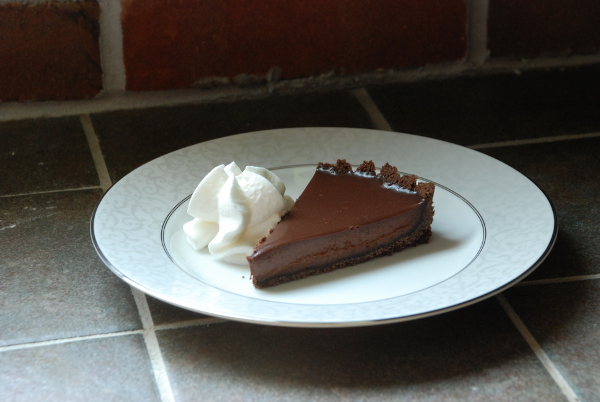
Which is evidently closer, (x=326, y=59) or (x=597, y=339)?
(x=597, y=339)

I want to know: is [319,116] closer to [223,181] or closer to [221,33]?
[221,33]

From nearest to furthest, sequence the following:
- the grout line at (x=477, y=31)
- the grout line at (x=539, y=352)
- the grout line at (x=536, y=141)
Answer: the grout line at (x=539, y=352), the grout line at (x=536, y=141), the grout line at (x=477, y=31)

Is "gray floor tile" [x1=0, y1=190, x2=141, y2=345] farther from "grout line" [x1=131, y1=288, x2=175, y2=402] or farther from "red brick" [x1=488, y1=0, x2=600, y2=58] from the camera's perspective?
"red brick" [x1=488, y1=0, x2=600, y2=58]

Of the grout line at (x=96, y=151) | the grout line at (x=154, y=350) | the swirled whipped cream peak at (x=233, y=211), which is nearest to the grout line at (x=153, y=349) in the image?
the grout line at (x=154, y=350)

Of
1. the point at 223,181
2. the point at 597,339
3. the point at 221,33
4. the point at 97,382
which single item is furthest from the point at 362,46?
the point at 97,382

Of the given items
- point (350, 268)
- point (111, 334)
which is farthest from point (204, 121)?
point (111, 334)

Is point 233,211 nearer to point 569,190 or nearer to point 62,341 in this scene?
point 62,341

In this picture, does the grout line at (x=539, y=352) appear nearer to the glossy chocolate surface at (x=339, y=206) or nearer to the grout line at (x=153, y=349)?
the glossy chocolate surface at (x=339, y=206)
